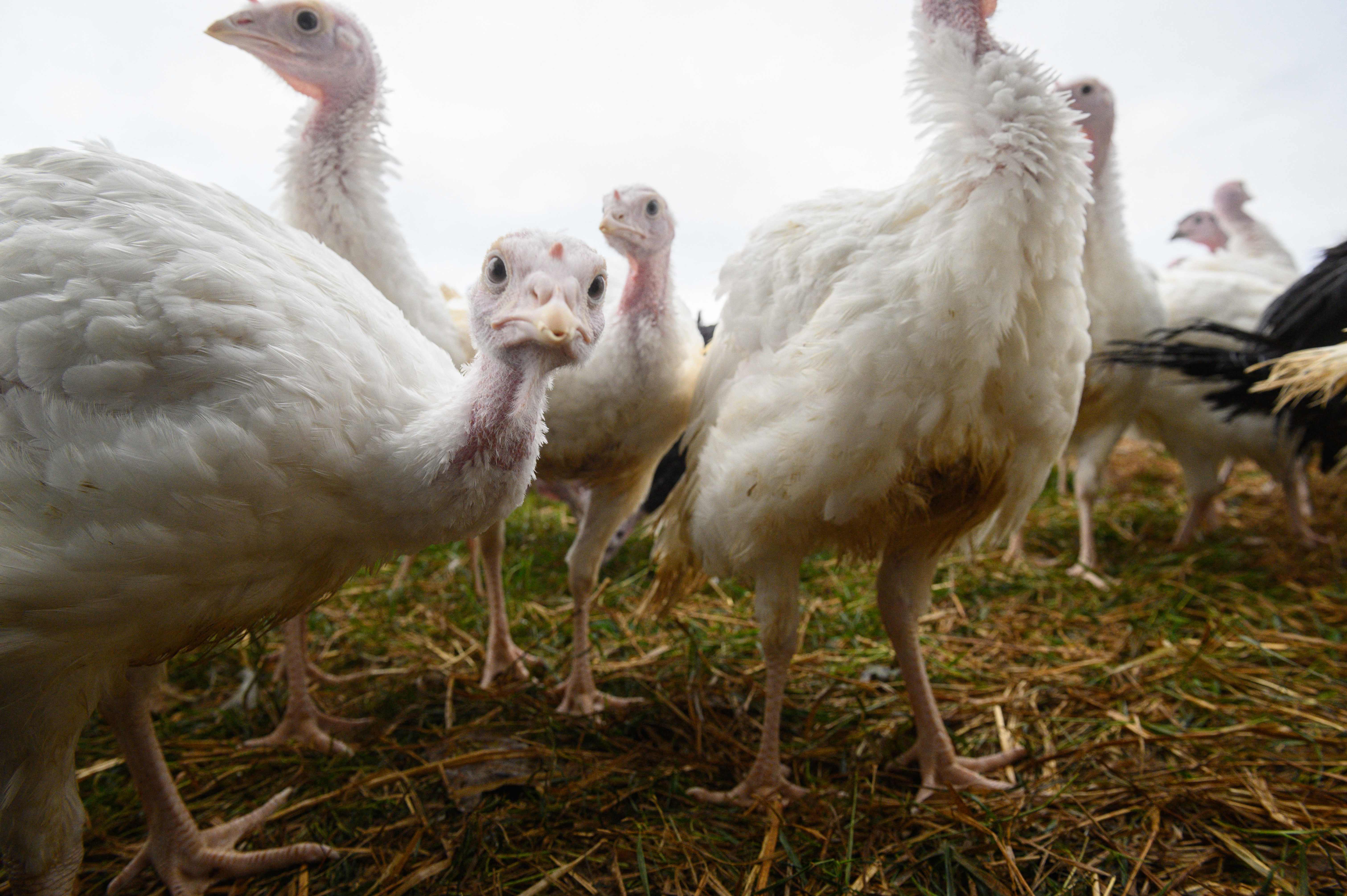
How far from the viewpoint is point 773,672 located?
1.89m

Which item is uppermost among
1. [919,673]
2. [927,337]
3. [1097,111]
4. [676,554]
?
[1097,111]

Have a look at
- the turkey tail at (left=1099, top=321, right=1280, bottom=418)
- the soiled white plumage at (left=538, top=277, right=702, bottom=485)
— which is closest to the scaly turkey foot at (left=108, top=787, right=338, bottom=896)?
the soiled white plumage at (left=538, top=277, right=702, bottom=485)

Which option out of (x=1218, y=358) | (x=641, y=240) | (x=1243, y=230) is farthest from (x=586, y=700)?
(x=1243, y=230)

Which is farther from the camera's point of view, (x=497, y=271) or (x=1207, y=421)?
(x=1207, y=421)

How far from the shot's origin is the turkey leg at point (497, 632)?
2.44 m

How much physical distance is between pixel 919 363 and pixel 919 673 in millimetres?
908

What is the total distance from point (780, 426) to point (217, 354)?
1.09 m

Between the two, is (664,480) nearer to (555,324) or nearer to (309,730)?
(309,730)

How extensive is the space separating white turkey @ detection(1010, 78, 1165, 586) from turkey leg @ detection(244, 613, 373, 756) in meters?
2.94

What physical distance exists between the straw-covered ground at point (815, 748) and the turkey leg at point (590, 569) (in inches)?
4.0

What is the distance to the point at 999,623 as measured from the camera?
2.75 meters

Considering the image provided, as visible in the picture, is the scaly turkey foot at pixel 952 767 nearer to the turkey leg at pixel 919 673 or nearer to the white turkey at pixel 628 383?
the turkey leg at pixel 919 673

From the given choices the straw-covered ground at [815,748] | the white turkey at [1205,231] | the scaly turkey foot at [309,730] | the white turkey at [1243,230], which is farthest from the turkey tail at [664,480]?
the white turkey at [1205,231]

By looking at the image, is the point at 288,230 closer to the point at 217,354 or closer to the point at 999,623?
the point at 217,354
